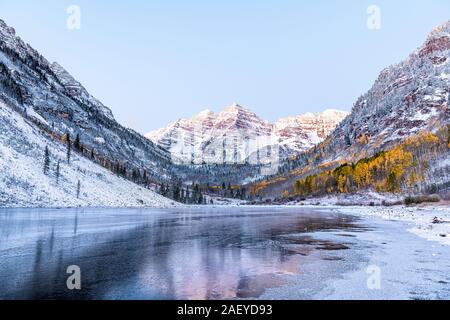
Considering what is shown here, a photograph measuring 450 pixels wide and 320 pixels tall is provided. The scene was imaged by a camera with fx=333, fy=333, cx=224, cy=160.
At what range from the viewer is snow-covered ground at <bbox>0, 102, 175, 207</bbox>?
78438 mm

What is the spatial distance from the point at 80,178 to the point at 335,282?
394 ft

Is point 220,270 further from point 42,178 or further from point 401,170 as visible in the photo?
point 401,170

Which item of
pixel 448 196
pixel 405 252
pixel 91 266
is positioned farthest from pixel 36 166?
pixel 448 196

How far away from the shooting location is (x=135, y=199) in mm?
141125

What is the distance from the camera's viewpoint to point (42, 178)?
93.3m

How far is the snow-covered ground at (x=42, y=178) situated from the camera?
78.4 meters

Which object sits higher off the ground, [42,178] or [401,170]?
[401,170]

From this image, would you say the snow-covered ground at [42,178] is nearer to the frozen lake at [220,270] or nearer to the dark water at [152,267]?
the dark water at [152,267]

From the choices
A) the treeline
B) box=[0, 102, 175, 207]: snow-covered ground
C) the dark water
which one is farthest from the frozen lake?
the treeline

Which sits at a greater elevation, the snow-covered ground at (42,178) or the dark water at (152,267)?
the snow-covered ground at (42,178)

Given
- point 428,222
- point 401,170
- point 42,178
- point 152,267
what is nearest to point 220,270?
point 152,267

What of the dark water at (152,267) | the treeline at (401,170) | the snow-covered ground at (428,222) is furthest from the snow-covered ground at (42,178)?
the treeline at (401,170)

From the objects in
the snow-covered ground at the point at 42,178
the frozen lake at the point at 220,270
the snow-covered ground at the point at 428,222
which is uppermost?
the snow-covered ground at the point at 42,178

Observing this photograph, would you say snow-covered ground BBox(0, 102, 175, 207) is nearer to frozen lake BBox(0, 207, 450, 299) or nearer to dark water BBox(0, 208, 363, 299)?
dark water BBox(0, 208, 363, 299)
